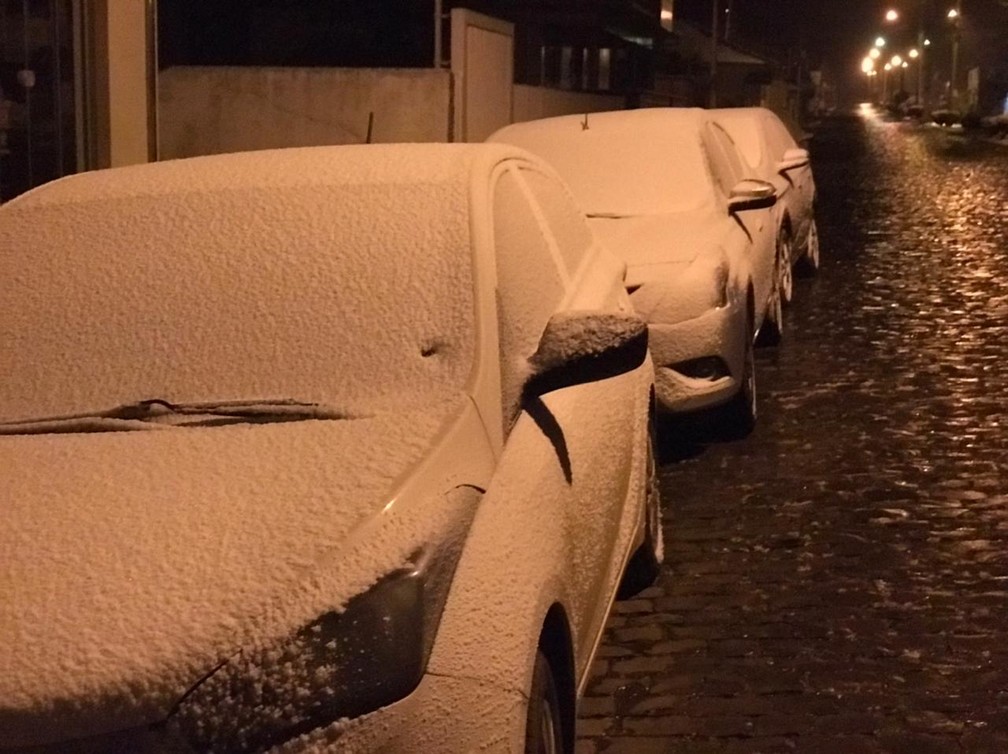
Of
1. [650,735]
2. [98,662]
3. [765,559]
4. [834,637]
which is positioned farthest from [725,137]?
[98,662]

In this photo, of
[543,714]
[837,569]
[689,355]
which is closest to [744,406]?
[689,355]

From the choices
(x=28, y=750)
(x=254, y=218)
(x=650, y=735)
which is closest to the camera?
(x=28, y=750)

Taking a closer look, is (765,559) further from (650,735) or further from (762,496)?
(650,735)

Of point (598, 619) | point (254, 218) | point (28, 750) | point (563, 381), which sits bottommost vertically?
point (598, 619)

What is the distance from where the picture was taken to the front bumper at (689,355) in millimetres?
7340

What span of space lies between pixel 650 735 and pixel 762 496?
8.66ft

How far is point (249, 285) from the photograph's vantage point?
401 cm

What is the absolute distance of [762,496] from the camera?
7129 millimetres

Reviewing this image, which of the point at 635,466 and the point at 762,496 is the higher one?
the point at 635,466

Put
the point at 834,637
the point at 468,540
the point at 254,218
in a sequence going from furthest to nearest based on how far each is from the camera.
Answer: the point at 834,637 < the point at 254,218 < the point at 468,540

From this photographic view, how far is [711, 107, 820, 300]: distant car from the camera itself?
1202 cm

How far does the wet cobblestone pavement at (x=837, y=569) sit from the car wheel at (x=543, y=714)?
3.66 ft

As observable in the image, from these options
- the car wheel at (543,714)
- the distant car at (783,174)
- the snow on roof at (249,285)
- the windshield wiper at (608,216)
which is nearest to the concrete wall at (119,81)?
the windshield wiper at (608,216)

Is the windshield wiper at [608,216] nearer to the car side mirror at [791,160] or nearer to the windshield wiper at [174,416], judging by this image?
the car side mirror at [791,160]
